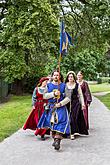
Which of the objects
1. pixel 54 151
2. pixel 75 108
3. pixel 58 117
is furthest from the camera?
pixel 75 108

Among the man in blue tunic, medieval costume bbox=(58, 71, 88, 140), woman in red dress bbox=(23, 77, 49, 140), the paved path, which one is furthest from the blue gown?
woman in red dress bbox=(23, 77, 49, 140)

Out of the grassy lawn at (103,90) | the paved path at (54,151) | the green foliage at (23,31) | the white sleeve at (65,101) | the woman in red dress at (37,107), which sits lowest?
the grassy lawn at (103,90)

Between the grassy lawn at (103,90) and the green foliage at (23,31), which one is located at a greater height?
the green foliage at (23,31)

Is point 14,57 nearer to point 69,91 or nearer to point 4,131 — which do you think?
point 4,131

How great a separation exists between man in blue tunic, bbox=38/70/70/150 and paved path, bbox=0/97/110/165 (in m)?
0.37

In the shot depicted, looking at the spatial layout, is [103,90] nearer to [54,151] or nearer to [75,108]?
[75,108]

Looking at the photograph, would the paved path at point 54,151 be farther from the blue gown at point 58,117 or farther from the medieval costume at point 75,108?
the blue gown at point 58,117

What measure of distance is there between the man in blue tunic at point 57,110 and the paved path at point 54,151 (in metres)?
0.37

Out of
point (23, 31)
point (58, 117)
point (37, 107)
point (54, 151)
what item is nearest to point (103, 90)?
point (23, 31)

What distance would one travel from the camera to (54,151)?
27.8 feet

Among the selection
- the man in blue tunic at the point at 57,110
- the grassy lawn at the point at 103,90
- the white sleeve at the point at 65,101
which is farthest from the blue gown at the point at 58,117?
the grassy lawn at the point at 103,90

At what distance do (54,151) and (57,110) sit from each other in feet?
3.47

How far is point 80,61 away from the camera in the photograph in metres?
51.6

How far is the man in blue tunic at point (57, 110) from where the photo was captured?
8.97 metres
